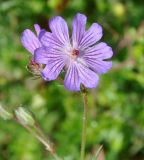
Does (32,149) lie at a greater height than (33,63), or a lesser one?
lesser

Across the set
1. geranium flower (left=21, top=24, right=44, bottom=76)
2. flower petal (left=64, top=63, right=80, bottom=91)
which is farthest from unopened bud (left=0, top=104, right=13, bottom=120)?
flower petal (left=64, top=63, right=80, bottom=91)

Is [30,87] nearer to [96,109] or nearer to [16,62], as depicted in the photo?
[16,62]

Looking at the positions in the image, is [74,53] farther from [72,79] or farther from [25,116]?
[25,116]

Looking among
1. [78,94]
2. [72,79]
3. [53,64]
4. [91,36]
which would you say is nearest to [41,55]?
[53,64]

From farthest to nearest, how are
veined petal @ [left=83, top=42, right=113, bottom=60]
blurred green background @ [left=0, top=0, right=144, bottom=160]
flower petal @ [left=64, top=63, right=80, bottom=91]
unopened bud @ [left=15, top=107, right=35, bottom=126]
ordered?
blurred green background @ [left=0, top=0, right=144, bottom=160], unopened bud @ [left=15, top=107, right=35, bottom=126], veined petal @ [left=83, top=42, right=113, bottom=60], flower petal @ [left=64, top=63, right=80, bottom=91]

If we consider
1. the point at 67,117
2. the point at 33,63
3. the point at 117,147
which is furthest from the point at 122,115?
the point at 33,63

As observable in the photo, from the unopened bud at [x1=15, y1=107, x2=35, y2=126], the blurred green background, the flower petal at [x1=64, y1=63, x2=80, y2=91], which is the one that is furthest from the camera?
the blurred green background

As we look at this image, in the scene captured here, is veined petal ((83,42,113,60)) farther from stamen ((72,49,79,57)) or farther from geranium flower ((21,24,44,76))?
geranium flower ((21,24,44,76))

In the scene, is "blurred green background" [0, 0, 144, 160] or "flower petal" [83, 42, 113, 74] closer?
"flower petal" [83, 42, 113, 74]
